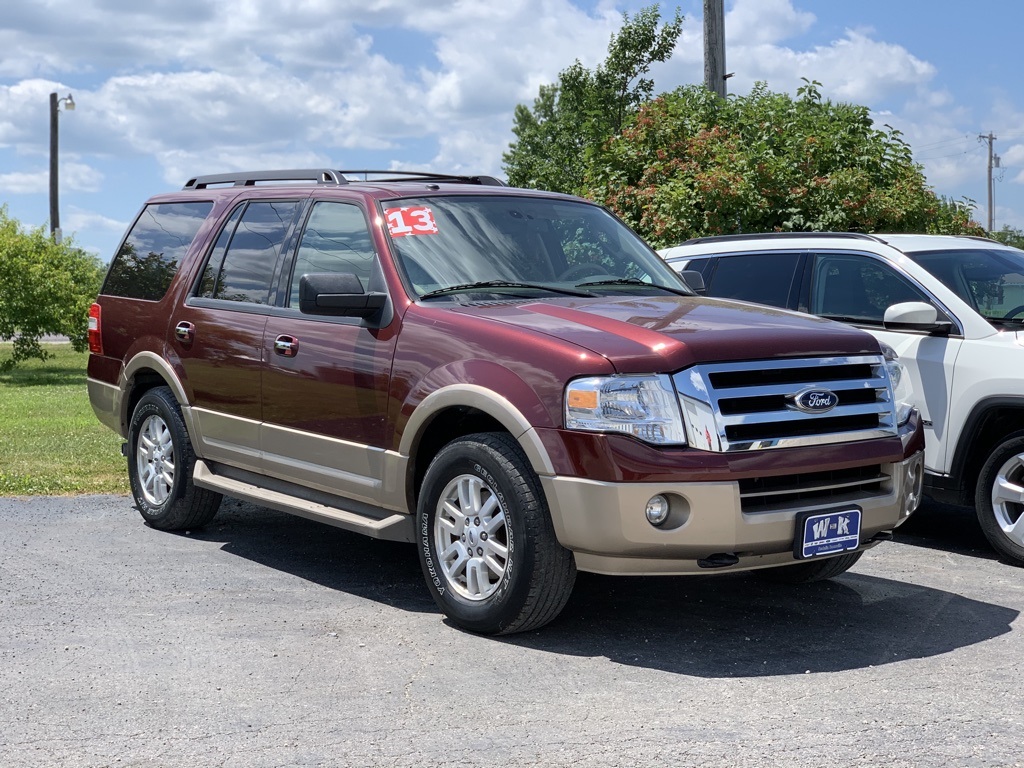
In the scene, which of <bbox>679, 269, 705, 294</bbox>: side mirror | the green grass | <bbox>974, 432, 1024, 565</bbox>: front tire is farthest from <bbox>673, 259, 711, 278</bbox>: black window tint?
the green grass

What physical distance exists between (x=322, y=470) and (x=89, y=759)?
252 centimetres

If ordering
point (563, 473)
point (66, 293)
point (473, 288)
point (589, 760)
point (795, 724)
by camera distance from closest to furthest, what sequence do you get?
1. point (589, 760)
2. point (795, 724)
3. point (563, 473)
4. point (473, 288)
5. point (66, 293)

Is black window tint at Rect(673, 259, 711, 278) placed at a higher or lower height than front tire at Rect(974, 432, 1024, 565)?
higher

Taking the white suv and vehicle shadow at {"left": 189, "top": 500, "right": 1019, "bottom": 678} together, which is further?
the white suv

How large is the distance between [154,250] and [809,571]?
181 inches

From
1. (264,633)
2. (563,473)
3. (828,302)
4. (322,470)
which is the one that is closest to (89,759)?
(264,633)

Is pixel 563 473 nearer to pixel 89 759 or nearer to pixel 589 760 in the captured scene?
pixel 589 760

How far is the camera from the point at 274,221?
287 inches

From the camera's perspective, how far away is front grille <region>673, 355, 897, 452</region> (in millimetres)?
5250

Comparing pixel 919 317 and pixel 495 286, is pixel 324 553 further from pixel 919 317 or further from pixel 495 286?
pixel 919 317

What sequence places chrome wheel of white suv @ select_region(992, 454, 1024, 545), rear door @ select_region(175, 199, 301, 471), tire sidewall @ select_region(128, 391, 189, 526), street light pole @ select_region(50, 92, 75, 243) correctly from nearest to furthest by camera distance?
rear door @ select_region(175, 199, 301, 471), chrome wheel of white suv @ select_region(992, 454, 1024, 545), tire sidewall @ select_region(128, 391, 189, 526), street light pole @ select_region(50, 92, 75, 243)

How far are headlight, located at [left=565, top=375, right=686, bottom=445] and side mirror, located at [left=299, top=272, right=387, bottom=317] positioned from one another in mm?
1371

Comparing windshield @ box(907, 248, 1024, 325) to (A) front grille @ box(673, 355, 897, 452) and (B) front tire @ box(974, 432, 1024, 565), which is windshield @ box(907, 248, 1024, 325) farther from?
(A) front grille @ box(673, 355, 897, 452)

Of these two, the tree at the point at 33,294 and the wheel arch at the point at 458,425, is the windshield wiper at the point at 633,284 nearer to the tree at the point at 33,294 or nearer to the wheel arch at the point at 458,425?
the wheel arch at the point at 458,425
